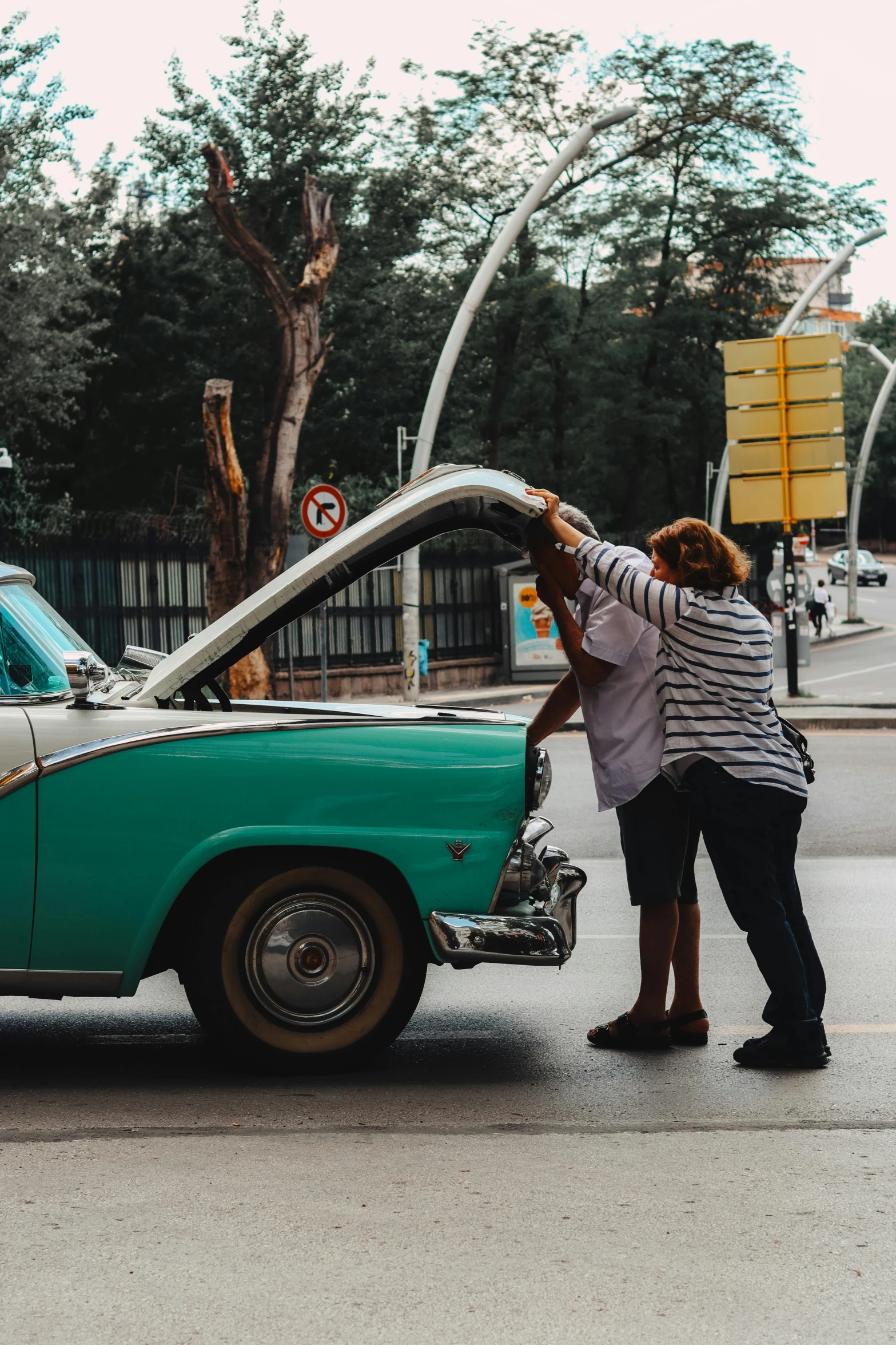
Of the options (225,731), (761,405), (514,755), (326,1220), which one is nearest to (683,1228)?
(326,1220)

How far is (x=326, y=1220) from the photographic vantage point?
3.73m

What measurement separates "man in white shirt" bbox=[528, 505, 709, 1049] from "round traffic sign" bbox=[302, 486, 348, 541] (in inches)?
474

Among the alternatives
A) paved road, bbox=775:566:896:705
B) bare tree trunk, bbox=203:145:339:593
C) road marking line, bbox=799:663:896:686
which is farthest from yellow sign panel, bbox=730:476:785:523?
road marking line, bbox=799:663:896:686

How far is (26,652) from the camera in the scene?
16.8 feet

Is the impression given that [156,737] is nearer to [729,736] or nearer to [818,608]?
[729,736]

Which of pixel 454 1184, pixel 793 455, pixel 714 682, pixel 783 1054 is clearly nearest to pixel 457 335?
pixel 793 455

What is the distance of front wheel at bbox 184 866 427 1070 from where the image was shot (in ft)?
15.9

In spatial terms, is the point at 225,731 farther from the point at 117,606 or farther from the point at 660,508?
the point at 660,508

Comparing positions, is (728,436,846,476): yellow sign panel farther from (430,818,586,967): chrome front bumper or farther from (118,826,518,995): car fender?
(118,826,518,995): car fender

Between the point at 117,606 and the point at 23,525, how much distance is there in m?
4.76

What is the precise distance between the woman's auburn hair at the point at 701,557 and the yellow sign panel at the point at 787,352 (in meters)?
15.5

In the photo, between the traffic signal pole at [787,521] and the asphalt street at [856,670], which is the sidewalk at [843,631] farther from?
the traffic signal pole at [787,521]

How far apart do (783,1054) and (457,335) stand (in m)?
17.5

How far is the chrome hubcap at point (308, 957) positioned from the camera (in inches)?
191
